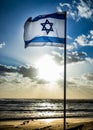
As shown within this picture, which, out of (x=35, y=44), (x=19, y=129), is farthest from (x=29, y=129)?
(x=35, y=44)

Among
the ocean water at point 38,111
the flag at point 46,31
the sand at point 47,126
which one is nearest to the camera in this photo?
the flag at point 46,31

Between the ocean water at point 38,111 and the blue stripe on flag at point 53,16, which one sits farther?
the ocean water at point 38,111

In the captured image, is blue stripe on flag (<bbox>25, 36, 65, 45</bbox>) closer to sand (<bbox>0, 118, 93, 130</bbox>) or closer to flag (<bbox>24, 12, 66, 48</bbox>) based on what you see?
flag (<bbox>24, 12, 66, 48</bbox>)

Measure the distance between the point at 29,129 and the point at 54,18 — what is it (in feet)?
28.4

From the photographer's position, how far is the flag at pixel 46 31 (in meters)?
13.6

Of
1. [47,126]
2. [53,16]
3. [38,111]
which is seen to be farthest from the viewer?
[38,111]

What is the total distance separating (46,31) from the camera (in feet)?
45.2

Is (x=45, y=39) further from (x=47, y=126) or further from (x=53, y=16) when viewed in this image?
(x=47, y=126)

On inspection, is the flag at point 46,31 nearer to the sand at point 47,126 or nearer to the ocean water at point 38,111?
the sand at point 47,126

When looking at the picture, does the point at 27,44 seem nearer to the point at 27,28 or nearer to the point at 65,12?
the point at 27,28

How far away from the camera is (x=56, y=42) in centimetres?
1363

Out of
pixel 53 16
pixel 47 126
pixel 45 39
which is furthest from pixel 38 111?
pixel 53 16

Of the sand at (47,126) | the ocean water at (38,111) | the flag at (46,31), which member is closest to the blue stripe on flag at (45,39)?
the flag at (46,31)

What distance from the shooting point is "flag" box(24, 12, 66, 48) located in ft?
→ 44.5
